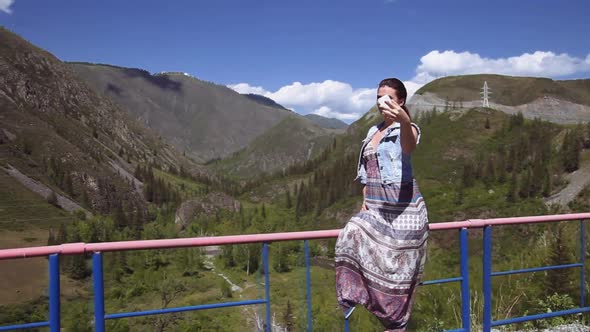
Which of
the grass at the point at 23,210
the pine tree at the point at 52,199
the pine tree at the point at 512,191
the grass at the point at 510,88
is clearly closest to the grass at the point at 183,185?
the pine tree at the point at 52,199

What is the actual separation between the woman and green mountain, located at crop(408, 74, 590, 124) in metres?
75.9

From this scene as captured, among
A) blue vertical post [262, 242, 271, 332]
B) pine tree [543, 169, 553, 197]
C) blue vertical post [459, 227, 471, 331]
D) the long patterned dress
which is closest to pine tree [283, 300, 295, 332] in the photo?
blue vertical post [459, 227, 471, 331]

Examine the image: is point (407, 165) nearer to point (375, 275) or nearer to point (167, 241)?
point (375, 275)

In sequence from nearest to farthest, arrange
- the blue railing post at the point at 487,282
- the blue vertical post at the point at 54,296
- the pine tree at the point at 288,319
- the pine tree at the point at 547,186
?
1. the blue vertical post at the point at 54,296
2. the blue railing post at the point at 487,282
3. the pine tree at the point at 288,319
4. the pine tree at the point at 547,186

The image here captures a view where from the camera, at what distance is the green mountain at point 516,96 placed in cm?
7531

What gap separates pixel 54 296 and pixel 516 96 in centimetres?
9335

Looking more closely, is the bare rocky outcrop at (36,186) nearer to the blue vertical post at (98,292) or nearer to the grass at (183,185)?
the grass at (183,185)

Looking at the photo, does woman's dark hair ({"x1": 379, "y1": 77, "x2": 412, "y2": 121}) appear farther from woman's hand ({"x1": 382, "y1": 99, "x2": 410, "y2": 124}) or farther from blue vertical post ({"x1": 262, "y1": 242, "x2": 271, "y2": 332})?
blue vertical post ({"x1": 262, "y1": 242, "x2": 271, "y2": 332})

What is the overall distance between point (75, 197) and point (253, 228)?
1098 inches

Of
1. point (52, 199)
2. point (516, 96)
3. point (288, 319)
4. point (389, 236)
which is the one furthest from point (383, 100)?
point (516, 96)

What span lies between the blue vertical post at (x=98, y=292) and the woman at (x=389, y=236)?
1719 millimetres

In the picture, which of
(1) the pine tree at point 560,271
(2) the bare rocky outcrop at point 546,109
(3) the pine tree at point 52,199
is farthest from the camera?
(2) the bare rocky outcrop at point 546,109

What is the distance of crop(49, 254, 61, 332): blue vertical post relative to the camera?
3080 millimetres

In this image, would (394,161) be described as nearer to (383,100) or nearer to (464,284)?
(383,100)
